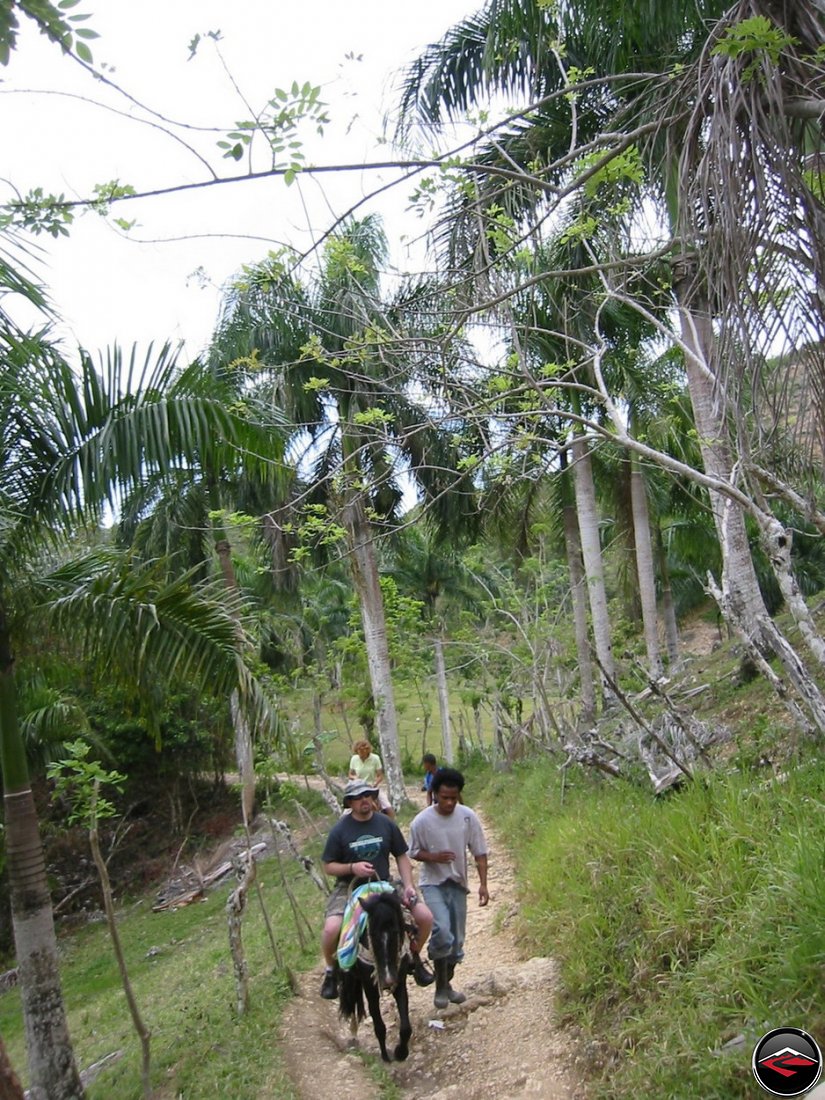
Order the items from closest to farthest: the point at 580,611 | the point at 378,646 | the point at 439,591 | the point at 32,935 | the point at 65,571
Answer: the point at 32,935, the point at 65,571, the point at 378,646, the point at 580,611, the point at 439,591

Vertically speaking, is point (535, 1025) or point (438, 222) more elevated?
point (438, 222)

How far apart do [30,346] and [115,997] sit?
38.9ft

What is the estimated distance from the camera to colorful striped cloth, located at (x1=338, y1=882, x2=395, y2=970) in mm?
5750

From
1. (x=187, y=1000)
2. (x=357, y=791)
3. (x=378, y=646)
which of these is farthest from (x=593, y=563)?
(x=357, y=791)

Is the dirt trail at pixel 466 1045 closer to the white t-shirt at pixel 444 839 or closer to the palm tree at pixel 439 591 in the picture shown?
the white t-shirt at pixel 444 839

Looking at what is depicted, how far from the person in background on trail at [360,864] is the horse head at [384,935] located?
224mm

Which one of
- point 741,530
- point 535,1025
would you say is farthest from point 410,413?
point 535,1025

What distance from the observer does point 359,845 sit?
20.2ft

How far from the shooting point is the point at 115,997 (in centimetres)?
1469

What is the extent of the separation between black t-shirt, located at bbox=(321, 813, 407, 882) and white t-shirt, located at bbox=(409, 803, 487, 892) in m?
0.42

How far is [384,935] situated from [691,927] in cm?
182

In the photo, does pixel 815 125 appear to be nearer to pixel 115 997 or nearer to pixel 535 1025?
pixel 535 1025

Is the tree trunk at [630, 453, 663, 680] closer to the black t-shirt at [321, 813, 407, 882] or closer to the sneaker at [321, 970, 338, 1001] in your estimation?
the black t-shirt at [321, 813, 407, 882]

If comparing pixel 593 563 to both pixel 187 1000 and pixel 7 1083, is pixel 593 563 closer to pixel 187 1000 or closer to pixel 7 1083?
pixel 187 1000
